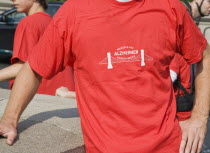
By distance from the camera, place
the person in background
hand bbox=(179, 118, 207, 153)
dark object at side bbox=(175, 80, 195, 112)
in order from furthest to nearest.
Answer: the person in background
dark object at side bbox=(175, 80, 195, 112)
hand bbox=(179, 118, 207, 153)

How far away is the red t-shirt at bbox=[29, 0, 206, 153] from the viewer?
2.34 metres

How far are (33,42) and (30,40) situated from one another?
0.09ft

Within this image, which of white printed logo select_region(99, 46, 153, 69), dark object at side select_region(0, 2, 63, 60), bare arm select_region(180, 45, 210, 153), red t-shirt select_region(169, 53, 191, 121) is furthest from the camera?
dark object at side select_region(0, 2, 63, 60)

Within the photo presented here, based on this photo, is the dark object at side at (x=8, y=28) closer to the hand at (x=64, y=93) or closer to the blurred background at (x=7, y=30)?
the blurred background at (x=7, y=30)

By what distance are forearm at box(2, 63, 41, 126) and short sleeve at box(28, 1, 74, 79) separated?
6 centimetres

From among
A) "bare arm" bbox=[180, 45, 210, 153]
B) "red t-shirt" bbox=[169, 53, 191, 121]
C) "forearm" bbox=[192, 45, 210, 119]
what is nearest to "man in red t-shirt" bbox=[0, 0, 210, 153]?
"bare arm" bbox=[180, 45, 210, 153]

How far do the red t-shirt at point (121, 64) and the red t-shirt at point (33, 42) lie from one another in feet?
4.39

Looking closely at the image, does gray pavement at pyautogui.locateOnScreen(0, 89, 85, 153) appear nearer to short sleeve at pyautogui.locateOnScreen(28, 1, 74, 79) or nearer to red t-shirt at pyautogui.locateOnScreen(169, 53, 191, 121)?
short sleeve at pyautogui.locateOnScreen(28, 1, 74, 79)

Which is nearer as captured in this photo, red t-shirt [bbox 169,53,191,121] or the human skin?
the human skin

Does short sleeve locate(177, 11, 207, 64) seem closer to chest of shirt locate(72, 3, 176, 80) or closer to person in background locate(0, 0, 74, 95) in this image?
chest of shirt locate(72, 3, 176, 80)

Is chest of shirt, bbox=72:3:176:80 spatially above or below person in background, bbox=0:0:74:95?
above

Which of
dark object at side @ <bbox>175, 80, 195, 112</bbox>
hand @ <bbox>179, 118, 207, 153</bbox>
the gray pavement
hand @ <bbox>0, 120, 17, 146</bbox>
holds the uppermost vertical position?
hand @ <bbox>0, 120, 17, 146</bbox>

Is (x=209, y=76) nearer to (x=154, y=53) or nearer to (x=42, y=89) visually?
(x=154, y=53)

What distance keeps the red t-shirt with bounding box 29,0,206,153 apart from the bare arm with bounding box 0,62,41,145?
13 centimetres
